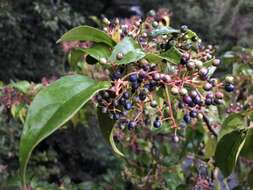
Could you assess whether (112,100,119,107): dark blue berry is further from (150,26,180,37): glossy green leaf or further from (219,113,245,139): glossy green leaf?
(219,113,245,139): glossy green leaf

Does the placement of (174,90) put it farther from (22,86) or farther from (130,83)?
(22,86)

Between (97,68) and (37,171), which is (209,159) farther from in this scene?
(37,171)

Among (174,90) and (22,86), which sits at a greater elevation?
(22,86)

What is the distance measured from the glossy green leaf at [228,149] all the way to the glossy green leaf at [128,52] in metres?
0.25

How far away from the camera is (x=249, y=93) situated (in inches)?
62.7

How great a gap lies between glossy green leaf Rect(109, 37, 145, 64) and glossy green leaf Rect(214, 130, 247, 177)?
25cm

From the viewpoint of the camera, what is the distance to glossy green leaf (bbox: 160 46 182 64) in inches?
23.4

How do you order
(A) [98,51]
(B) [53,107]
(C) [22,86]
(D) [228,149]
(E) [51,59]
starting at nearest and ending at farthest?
1. (B) [53,107]
2. (A) [98,51]
3. (D) [228,149]
4. (C) [22,86]
5. (E) [51,59]

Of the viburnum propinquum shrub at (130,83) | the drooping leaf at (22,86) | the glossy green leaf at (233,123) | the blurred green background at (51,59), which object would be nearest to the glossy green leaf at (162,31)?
the viburnum propinquum shrub at (130,83)

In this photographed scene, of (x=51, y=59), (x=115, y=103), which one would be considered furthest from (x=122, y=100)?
(x=51, y=59)

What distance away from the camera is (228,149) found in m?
0.77

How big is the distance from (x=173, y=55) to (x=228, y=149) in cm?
24

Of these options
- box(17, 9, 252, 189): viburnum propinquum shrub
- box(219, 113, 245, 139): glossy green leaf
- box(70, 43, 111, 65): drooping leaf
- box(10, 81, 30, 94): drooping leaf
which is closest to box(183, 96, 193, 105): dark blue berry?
box(17, 9, 252, 189): viburnum propinquum shrub

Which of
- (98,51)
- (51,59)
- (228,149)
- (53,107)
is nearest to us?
(53,107)
